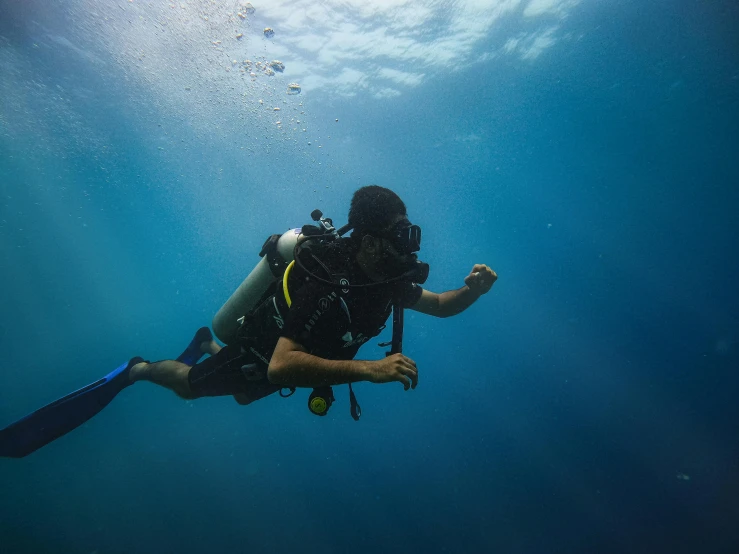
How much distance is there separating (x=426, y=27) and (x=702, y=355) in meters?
35.1

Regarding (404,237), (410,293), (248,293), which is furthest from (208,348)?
(404,237)

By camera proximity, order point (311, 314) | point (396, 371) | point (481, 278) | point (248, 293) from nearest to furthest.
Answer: point (396, 371) < point (311, 314) < point (481, 278) < point (248, 293)

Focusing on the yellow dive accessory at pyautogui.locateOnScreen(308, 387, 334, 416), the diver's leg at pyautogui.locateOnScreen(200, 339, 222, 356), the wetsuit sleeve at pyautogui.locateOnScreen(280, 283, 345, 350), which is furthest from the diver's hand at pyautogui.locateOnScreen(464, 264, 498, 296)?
the diver's leg at pyautogui.locateOnScreen(200, 339, 222, 356)

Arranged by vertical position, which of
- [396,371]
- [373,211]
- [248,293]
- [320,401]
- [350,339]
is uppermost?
[373,211]

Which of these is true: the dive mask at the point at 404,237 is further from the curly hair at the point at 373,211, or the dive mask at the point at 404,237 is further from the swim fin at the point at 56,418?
the swim fin at the point at 56,418

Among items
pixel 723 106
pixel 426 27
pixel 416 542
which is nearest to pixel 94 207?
pixel 426 27

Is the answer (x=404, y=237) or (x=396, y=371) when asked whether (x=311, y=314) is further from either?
(x=404, y=237)

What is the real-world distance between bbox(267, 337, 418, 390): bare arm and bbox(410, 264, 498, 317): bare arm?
5.62ft

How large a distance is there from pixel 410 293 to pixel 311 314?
1.20 m

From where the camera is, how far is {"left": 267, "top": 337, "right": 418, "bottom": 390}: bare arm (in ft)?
6.56

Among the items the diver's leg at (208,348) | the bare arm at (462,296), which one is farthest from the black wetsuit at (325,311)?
the diver's leg at (208,348)

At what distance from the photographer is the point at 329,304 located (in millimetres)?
2471

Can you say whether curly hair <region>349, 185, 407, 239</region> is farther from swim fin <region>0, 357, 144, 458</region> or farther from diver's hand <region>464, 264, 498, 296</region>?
swim fin <region>0, 357, 144, 458</region>

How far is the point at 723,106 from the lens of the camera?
Result: 2400cm
